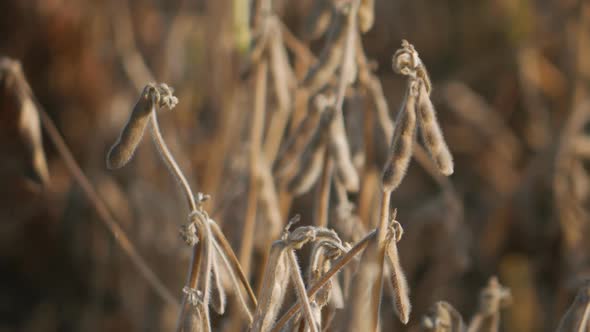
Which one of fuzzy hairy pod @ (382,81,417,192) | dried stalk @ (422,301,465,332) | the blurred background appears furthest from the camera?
the blurred background

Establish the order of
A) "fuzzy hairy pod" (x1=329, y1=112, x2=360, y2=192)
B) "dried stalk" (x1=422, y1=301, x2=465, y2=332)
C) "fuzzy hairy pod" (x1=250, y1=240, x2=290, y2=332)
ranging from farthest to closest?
"fuzzy hairy pod" (x1=329, y1=112, x2=360, y2=192), "dried stalk" (x1=422, y1=301, x2=465, y2=332), "fuzzy hairy pod" (x1=250, y1=240, x2=290, y2=332)

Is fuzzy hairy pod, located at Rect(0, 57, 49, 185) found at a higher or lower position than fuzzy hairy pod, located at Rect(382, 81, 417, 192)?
higher

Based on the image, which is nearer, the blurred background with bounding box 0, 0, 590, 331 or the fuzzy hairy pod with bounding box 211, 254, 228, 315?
the fuzzy hairy pod with bounding box 211, 254, 228, 315

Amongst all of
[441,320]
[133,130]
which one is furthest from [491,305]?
[133,130]

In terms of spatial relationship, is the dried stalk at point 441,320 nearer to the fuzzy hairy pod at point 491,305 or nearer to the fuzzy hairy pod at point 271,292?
the fuzzy hairy pod at point 491,305

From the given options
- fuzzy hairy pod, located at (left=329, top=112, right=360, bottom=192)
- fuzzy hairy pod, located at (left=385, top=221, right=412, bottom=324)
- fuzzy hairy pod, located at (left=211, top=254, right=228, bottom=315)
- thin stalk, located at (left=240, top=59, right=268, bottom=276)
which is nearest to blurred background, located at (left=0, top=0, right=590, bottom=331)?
thin stalk, located at (left=240, top=59, right=268, bottom=276)

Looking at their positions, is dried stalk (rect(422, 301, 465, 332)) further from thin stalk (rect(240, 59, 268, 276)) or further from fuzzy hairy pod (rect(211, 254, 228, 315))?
thin stalk (rect(240, 59, 268, 276))
